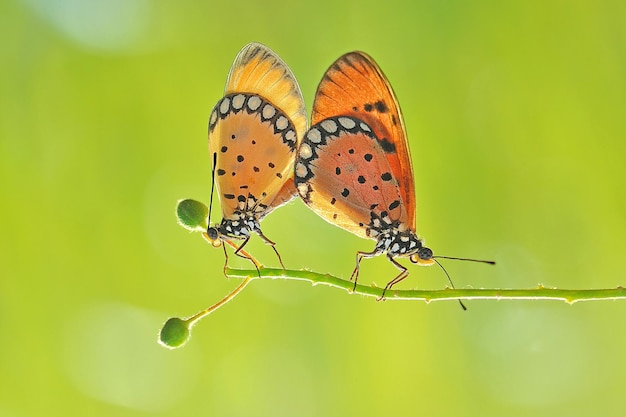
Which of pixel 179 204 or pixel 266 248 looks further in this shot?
pixel 266 248

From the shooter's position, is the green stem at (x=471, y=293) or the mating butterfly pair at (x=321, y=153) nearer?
the green stem at (x=471, y=293)

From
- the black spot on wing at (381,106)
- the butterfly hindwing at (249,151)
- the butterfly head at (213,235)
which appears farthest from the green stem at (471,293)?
the black spot on wing at (381,106)

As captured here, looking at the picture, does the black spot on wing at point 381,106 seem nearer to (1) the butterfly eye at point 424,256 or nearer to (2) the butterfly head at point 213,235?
(1) the butterfly eye at point 424,256

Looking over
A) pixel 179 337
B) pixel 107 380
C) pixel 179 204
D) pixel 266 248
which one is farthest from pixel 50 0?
pixel 179 337

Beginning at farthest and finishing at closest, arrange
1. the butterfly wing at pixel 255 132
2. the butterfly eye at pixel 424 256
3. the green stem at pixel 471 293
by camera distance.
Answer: the butterfly wing at pixel 255 132
the butterfly eye at pixel 424 256
the green stem at pixel 471 293

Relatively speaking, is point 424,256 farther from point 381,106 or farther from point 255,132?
point 255,132

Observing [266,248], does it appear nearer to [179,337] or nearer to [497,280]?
[497,280]

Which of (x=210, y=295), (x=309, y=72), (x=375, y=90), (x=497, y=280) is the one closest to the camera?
(x=375, y=90)

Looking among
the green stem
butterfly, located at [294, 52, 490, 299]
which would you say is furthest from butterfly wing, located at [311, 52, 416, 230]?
the green stem
